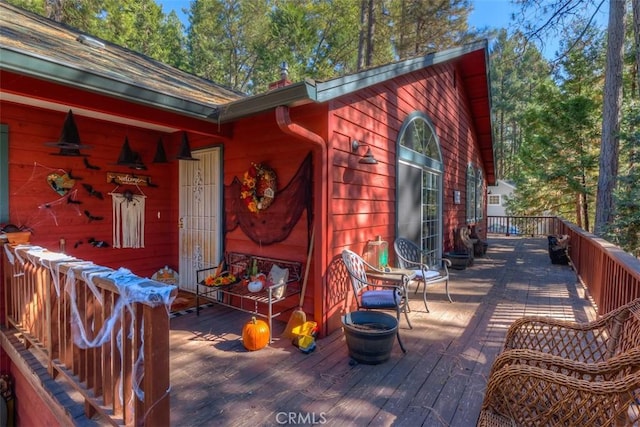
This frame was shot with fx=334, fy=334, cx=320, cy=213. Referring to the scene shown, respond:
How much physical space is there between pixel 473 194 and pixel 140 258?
8.41 meters

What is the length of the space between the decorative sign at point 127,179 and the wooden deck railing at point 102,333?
1.77 m

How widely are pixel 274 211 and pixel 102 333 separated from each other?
86.0 inches

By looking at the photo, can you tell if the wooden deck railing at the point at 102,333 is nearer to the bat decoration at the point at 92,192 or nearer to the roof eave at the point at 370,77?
the bat decoration at the point at 92,192

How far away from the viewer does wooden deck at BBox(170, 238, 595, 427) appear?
6.75ft

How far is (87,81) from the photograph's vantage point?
2.40 m

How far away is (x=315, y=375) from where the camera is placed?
8.30 ft

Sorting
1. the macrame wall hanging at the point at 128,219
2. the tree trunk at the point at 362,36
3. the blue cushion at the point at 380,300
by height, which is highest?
the tree trunk at the point at 362,36

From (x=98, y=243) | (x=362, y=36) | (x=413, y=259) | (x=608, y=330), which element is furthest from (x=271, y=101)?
(x=362, y=36)

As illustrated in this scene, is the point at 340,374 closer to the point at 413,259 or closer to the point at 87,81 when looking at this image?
the point at 413,259

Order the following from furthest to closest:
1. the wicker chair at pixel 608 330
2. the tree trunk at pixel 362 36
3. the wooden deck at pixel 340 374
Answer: the tree trunk at pixel 362 36, the wooden deck at pixel 340 374, the wicker chair at pixel 608 330

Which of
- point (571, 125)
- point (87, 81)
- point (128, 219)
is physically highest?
point (571, 125)

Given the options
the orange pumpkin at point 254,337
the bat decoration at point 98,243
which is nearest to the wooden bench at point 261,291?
the orange pumpkin at point 254,337

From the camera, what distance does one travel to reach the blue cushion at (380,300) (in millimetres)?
3104

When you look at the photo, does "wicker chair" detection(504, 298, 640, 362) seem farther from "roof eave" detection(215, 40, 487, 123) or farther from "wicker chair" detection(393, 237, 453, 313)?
"roof eave" detection(215, 40, 487, 123)
